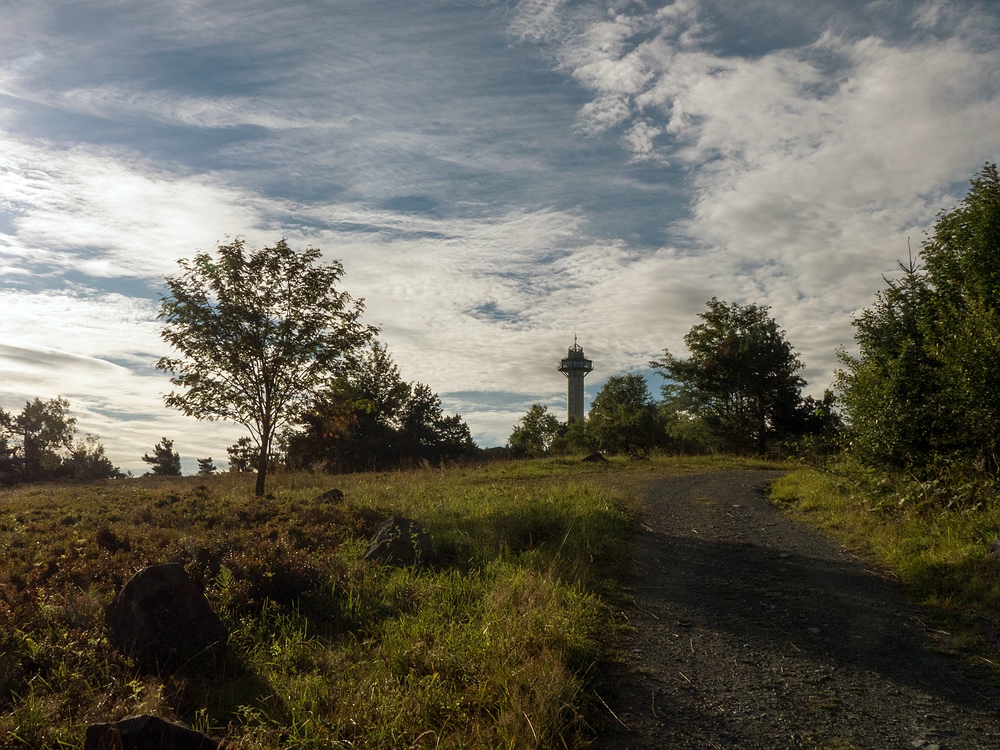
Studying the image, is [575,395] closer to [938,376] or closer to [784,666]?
[938,376]

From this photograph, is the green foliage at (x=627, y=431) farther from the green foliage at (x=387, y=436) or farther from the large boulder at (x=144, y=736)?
the large boulder at (x=144, y=736)

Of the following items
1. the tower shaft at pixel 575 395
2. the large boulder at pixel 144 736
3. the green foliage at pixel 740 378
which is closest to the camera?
the large boulder at pixel 144 736

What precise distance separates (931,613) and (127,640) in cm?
713

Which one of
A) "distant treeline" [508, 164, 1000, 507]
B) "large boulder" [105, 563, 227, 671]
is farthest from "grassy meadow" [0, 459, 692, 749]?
"distant treeline" [508, 164, 1000, 507]

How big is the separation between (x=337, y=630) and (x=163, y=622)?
4.89 feet

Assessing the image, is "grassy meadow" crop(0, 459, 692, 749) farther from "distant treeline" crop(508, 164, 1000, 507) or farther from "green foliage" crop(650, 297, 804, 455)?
"green foliage" crop(650, 297, 804, 455)

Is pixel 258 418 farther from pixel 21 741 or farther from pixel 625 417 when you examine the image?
pixel 625 417

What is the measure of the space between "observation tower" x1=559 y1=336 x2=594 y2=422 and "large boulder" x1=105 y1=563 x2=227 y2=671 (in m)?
80.5

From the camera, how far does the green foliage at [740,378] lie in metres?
31.4

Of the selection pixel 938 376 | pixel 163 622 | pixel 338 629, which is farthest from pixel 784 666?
pixel 938 376

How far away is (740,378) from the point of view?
31625mm

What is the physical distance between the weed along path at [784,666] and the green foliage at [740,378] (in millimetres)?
24331

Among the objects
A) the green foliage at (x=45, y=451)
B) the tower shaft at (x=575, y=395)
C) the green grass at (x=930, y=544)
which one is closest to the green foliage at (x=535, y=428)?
the tower shaft at (x=575, y=395)

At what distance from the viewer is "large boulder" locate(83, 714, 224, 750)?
3.66 metres
